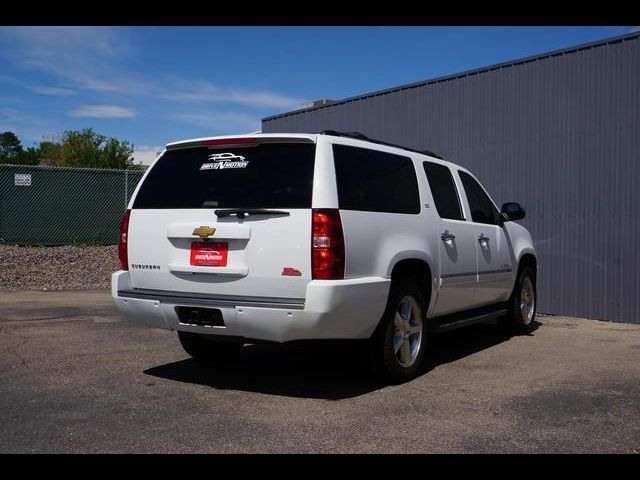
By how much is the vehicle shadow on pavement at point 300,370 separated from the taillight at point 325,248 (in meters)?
0.64

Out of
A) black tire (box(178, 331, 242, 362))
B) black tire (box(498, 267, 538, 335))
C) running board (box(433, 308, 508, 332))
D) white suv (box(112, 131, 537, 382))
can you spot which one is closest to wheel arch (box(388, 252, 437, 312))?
white suv (box(112, 131, 537, 382))

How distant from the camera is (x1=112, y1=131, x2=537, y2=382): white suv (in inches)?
197

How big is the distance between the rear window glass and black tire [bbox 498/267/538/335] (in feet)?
13.5

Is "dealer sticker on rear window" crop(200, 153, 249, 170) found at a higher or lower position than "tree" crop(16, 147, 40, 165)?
lower

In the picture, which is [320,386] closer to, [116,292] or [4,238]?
[116,292]

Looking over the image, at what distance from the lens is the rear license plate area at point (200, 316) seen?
524 cm

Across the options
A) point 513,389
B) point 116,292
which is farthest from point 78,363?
point 513,389

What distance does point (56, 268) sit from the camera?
13750 millimetres

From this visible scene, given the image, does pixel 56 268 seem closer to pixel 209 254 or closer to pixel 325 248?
pixel 209 254

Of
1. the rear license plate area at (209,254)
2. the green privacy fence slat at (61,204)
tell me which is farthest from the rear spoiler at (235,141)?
the green privacy fence slat at (61,204)

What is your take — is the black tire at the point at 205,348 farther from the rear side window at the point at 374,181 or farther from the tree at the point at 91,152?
the tree at the point at 91,152

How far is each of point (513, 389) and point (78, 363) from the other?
3.95 meters

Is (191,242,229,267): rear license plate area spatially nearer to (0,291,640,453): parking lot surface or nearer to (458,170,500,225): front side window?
(0,291,640,453): parking lot surface

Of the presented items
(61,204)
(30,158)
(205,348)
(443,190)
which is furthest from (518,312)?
(30,158)
